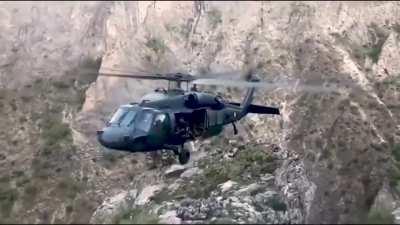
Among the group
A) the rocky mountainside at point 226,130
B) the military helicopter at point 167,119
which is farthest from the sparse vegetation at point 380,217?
the military helicopter at point 167,119

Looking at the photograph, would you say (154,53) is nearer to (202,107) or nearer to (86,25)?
(86,25)

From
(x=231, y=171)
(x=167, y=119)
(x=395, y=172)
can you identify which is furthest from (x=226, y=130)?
(x=395, y=172)

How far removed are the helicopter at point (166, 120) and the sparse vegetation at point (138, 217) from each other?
1.99m

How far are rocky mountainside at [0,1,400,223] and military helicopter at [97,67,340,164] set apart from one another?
196 cm

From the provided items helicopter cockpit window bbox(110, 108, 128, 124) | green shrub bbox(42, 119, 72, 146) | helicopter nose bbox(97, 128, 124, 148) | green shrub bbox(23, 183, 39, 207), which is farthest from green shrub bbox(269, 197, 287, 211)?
green shrub bbox(42, 119, 72, 146)

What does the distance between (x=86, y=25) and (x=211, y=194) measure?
15.0 meters

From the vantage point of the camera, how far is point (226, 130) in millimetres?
27047

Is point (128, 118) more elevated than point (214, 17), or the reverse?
point (214, 17)

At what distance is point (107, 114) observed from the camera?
91.7 ft

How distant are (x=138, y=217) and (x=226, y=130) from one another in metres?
8.88

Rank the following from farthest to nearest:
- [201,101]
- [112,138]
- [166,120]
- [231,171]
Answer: [231,171]
[201,101]
[166,120]
[112,138]

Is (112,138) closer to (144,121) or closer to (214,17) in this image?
(144,121)

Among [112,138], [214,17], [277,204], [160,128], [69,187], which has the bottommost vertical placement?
[69,187]

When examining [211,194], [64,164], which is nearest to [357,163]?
[211,194]
